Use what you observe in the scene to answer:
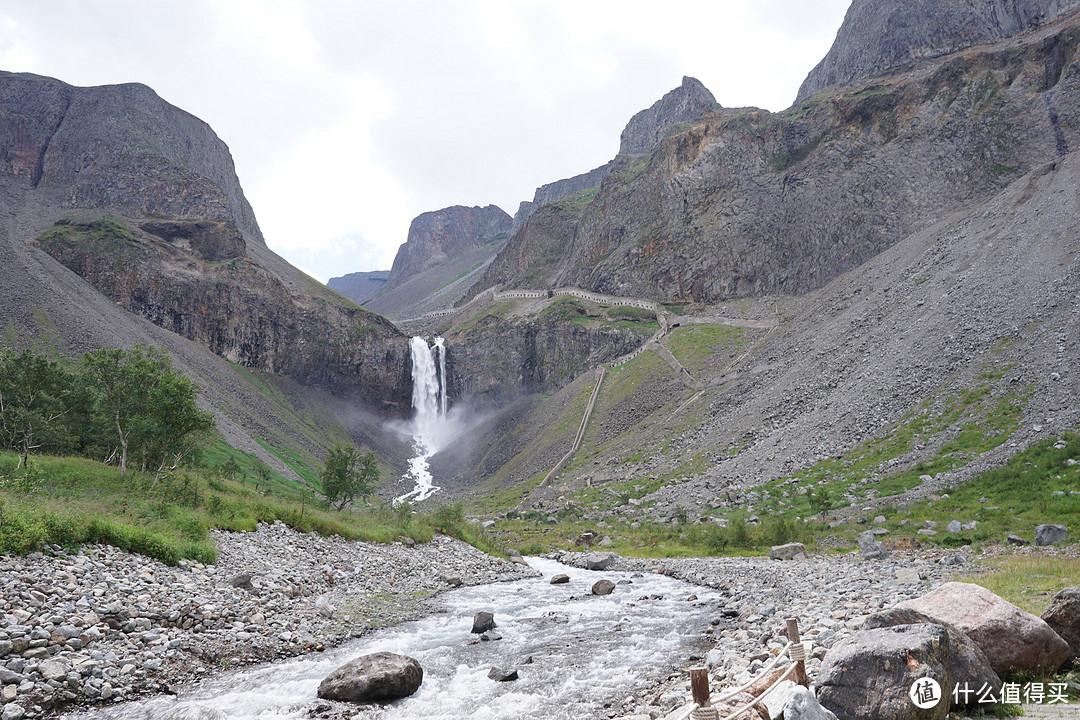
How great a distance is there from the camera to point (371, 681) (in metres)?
13.3

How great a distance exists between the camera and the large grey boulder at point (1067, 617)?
9477 millimetres

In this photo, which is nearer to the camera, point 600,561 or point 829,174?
point 600,561

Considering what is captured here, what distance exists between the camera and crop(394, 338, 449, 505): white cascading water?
122 metres

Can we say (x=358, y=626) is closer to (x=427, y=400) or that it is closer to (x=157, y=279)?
(x=427, y=400)

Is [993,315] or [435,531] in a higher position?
[993,315]

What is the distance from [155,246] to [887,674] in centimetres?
15428

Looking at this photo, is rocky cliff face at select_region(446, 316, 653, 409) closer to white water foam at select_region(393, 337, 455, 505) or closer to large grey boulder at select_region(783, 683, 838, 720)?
white water foam at select_region(393, 337, 455, 505)

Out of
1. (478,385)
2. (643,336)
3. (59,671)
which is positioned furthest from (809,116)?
(59,671)

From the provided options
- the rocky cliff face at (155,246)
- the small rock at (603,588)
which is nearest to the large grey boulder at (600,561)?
the small rock at (603,588)

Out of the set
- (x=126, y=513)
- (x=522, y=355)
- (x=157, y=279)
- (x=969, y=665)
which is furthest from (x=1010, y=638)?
(x=157, y=279)

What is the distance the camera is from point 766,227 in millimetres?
117188

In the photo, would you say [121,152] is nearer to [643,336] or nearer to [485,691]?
[643,336]

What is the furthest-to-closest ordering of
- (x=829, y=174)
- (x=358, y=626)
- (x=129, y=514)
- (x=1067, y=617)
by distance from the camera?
(x=829, y=174)
(x=129, y=514)
(x=358, y=626)
(x=1067, y=617)

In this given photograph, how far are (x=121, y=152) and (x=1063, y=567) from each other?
754 feet
